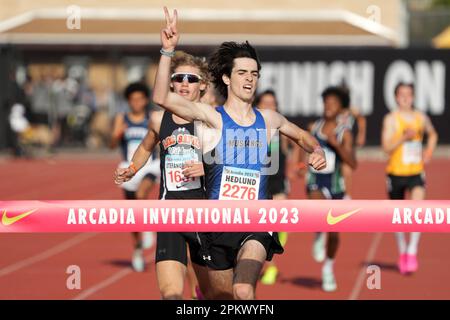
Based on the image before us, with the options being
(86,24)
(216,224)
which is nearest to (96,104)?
(86,24)

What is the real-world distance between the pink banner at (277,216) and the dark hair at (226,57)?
93 cm

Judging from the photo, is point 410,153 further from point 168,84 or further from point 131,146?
point 168,84

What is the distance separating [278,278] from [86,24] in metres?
24.5

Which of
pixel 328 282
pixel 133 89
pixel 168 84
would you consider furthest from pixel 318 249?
pixel 168 84

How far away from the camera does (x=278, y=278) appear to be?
12492 mm

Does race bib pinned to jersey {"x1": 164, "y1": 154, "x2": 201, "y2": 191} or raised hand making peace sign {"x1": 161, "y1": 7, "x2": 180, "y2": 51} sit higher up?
raised hand making peace sign {"x1": 161, "y1": 7, "x2": 180, "y2": 51}

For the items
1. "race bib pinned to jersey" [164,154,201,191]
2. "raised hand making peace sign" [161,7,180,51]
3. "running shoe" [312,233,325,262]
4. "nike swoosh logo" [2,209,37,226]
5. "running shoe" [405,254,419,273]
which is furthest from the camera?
"running shoe" [312,233,325,262]

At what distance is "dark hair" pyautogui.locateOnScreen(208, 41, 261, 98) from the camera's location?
7.65 metres

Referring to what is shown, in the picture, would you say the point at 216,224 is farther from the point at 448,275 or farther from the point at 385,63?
the point at 385,63

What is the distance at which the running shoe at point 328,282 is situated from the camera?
38.0 feet

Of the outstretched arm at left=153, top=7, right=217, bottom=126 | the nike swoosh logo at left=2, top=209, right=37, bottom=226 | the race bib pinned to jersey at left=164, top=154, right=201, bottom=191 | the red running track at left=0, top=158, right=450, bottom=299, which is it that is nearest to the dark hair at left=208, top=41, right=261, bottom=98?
the outstretched arm at left=153, top=7, right=217, bottom=126

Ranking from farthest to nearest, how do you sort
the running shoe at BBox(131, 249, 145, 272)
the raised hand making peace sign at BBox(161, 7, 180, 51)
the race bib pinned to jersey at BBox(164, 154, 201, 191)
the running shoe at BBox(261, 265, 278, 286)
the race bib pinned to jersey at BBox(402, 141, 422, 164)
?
the running shoe at BBox(131, 249, 145, 272) → the race bib pinned to jersey at BBox(402, 141, 422, 164) → the running shoe at BBox(261, 265, 278, 286) → the race bib pinned to jersey at BBox(164, 154, 201, 191) → the raised hand making peace sign at BBox(161, 7, 180, 51)

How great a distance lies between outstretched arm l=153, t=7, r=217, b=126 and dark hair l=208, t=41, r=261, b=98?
0.43 meters

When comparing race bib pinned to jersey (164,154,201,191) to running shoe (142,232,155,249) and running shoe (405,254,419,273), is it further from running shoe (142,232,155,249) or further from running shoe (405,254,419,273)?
running shoe (142,232,155,249)
